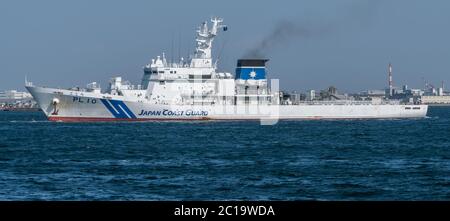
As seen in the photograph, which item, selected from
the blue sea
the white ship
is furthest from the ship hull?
the blue sea

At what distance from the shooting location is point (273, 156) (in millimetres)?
28125

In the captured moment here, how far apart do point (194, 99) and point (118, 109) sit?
7.06 meters

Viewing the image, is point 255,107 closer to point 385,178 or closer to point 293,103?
point 293,103

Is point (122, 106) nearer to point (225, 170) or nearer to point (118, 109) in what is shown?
point (118, 109)

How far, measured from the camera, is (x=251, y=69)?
227 ft

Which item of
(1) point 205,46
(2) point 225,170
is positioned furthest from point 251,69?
(2) point 225,170

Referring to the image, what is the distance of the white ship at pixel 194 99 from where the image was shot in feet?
200

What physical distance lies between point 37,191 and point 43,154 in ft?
41.8

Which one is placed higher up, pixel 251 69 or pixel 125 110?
pixel 251 69

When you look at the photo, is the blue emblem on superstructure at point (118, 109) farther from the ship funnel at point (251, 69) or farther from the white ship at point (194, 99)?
the ship funnel at point (251, 69)

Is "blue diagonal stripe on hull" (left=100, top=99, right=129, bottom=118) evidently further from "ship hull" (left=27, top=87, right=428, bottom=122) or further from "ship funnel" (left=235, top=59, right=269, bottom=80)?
"ship funnel" (left=235, top=59, right=269, bottom=80)

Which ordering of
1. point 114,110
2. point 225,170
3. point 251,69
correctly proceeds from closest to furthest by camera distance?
1. point 225,170
2. point 114,110
3. point 251,69

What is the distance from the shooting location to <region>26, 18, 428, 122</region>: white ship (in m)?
60.9

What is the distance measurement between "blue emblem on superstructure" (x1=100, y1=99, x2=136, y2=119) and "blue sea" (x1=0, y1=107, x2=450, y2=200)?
22.0 meters
